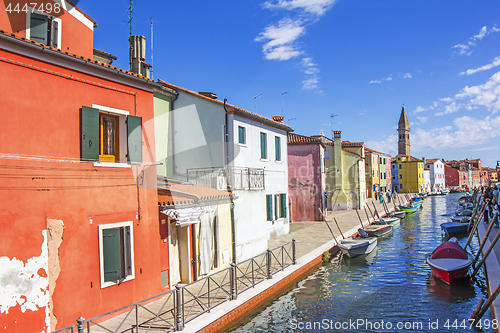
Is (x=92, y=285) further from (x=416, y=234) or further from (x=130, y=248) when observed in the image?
(x=416, y=234)

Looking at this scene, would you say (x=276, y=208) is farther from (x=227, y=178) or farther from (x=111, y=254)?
(x=111, y=254)

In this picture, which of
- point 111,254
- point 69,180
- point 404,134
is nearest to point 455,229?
point 111,254

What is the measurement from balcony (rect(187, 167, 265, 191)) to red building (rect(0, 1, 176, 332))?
4.79m

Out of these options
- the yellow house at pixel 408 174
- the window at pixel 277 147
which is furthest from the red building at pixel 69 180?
the yellow house at pixel 408 174

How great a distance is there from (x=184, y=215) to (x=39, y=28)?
6.48m

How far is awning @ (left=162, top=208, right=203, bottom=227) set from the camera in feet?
36.5

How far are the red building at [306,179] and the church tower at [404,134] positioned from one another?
309ft

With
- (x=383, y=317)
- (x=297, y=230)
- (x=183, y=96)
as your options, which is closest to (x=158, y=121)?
(x=183, y=96)

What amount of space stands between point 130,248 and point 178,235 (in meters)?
2.76

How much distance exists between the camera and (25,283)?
7453 millimetres

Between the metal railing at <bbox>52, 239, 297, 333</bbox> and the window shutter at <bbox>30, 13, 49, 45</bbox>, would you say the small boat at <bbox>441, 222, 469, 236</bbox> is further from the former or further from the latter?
the window shutter at <bbox>30, 13, 49, 45</bbox>

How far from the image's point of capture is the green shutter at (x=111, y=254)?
9203 millimetres

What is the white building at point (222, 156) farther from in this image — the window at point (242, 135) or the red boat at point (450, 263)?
the red boat at point (450, 263)

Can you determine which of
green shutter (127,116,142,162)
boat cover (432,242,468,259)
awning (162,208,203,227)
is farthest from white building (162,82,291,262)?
boat cover (432,242,468,259)
